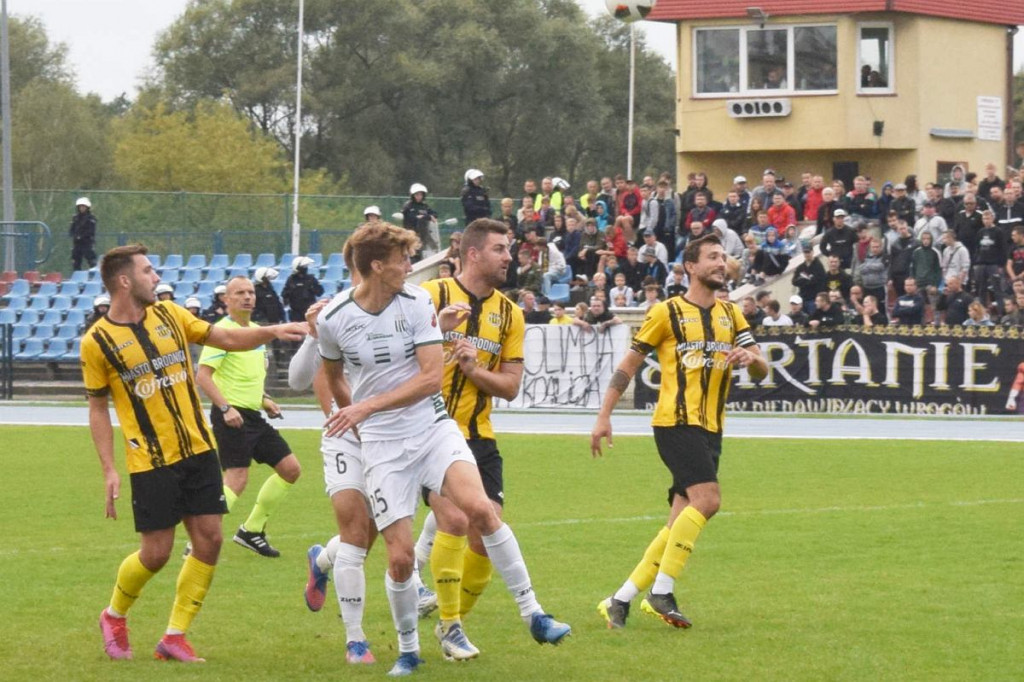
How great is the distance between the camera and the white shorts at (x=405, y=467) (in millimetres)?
7449

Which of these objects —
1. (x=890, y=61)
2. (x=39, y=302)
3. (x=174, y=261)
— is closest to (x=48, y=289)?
(x=39, y=302)

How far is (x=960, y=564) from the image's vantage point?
420 inches

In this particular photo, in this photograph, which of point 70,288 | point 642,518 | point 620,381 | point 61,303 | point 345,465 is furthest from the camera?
point 70,288

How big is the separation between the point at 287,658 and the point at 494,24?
65.7 meters

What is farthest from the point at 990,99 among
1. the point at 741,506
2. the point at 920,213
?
the point at 741,506

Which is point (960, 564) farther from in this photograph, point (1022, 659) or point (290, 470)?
point (290, 470)


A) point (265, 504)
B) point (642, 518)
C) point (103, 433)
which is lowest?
point (642, 518)

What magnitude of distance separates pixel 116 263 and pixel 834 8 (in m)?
30.4

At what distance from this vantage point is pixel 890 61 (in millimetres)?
36781

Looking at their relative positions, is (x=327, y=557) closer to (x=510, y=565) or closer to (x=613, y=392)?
(x=510, y=565)

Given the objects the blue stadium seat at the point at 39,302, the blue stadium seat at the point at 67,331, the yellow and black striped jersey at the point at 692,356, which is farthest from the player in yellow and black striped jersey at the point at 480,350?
the blue stadium seat at the point at 39,302

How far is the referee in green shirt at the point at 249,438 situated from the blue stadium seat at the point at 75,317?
22.9 metres

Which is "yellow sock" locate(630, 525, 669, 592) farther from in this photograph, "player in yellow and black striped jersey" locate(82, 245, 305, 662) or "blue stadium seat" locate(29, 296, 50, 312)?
"blue stadium seat" locate(29, 296, 50, 312)

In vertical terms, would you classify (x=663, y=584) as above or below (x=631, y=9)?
below
